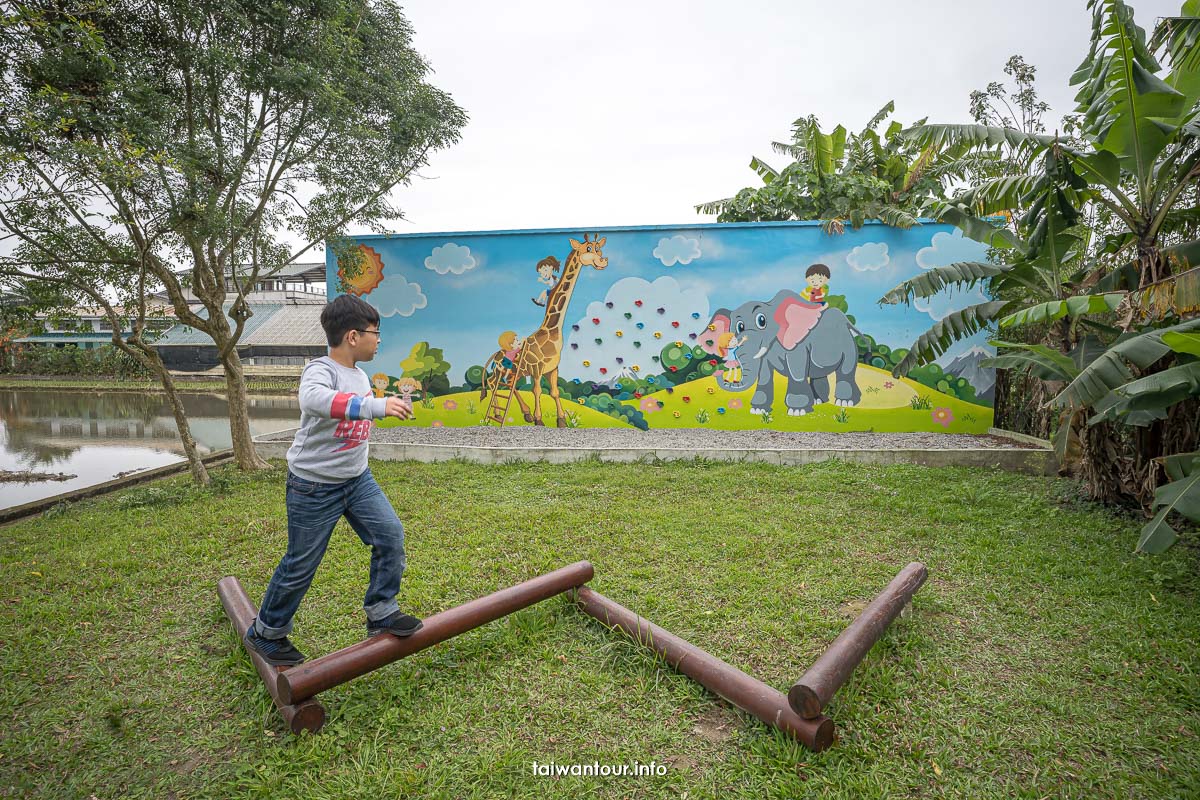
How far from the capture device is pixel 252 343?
22.8 m

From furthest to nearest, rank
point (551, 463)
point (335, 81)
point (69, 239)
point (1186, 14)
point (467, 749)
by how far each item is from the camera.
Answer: point (551, 463) → point (335, 81) → point (69, 239) → point (1186, 14) → point (467, 749)

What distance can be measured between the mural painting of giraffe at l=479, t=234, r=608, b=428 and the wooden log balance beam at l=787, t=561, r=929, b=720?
6.85m

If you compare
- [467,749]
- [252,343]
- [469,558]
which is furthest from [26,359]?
[467,749]

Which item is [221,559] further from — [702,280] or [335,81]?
[702,280]

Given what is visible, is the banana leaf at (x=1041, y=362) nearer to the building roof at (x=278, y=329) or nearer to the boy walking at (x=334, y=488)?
the boy walking at (x=334, y=488)

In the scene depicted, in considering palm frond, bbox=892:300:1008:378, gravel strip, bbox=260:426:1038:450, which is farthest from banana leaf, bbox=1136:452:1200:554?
gravel strip, bbox=260:426:1038:450

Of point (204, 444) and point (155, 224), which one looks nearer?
point (155, 224)

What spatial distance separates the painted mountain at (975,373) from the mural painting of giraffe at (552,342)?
5.76 m

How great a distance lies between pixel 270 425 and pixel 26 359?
1919 cm

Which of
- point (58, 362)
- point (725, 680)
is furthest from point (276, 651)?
point (58, 362)

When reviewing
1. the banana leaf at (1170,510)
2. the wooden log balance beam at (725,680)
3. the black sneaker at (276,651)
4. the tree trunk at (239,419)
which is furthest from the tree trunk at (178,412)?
the banana leaf at (1170,510)

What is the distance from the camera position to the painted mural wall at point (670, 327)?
8711 millimetres

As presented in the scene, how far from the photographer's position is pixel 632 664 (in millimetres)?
2811

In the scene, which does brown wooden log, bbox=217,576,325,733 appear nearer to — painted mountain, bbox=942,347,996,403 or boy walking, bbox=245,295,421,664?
boy walking, bbox=245,295,421,664
